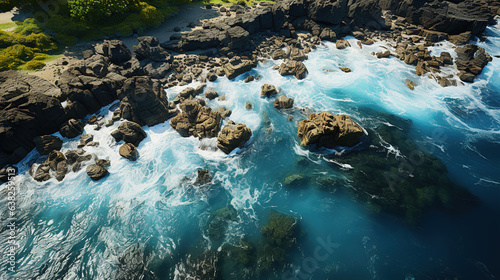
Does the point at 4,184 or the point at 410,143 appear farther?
the point at 410,143

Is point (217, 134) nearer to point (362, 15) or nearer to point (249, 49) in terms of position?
point (249, 49)

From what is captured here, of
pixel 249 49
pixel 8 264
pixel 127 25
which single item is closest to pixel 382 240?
pixel 8 264

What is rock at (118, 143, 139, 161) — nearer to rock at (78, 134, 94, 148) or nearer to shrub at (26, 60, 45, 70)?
rock at (78, 134, 94, 148)

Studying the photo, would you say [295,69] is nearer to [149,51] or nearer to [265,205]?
[265,205]

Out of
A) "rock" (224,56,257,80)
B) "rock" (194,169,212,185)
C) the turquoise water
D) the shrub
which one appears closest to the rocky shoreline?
"rock" (224,56,257,80)

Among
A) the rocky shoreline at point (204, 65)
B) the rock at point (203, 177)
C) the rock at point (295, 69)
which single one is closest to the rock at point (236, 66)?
the rocky shoreline at point (204, 65)

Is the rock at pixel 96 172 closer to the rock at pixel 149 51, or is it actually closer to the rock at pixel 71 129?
the rock at pixel 71 129

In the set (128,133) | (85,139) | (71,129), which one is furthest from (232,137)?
(71,129)

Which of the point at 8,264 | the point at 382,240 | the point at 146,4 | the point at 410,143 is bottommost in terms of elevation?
the point at 8,264
